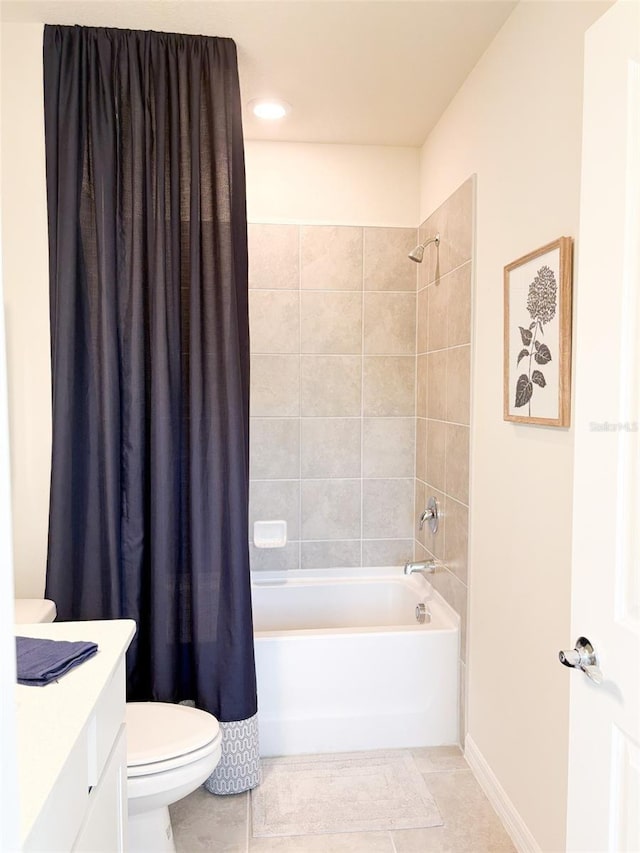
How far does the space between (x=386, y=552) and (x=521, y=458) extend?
58.3 inches

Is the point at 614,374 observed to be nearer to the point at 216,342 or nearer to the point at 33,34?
the point at 216,342

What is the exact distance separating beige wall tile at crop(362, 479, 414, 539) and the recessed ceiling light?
1.86 metres

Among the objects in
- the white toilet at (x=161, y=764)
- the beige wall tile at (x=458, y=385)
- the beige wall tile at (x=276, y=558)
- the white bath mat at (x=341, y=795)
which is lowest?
the white bath mat at (x=341, y=795)

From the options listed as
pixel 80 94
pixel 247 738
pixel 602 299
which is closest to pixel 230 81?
pixel 80 94

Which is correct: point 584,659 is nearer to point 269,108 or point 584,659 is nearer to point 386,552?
point 386,552

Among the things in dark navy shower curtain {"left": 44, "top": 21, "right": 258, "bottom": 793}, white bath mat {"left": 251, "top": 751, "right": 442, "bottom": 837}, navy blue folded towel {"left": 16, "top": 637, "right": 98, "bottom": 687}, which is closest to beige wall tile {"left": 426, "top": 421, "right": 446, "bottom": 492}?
dark navy shower curtain {"left": 44, "top": 21, "right": 258, "bottom": 793}

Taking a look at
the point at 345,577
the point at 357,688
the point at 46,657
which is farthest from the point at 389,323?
the point at 46,657

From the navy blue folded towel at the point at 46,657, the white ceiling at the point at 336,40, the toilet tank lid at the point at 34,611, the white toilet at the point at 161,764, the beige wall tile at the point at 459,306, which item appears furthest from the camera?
the beige wall tile at the point at 459,306

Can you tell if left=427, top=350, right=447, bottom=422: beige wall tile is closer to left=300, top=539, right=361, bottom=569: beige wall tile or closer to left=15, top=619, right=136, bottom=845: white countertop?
left=300, top=539, right=361, bottom=569: beige wall tile

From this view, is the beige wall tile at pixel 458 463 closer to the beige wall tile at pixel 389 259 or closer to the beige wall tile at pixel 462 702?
the beige wall tile at pixel 462 702

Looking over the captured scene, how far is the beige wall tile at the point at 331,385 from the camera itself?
10.3ft

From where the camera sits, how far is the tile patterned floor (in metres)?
1.89

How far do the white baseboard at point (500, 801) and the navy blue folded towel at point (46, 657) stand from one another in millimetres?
1497

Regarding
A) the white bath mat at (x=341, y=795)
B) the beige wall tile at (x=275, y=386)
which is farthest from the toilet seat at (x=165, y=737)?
the beige wall tile at (x=275, y=386)
